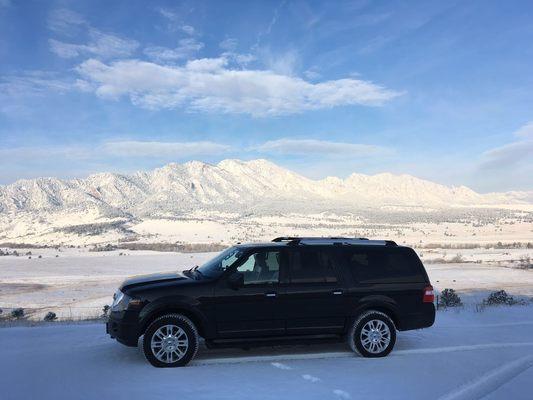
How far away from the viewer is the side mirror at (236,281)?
7.28 m

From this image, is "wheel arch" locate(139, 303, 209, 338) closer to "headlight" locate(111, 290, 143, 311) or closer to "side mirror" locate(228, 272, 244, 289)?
"headlight" locate(111, 290, 143, 311)

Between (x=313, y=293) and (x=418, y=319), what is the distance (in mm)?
1708

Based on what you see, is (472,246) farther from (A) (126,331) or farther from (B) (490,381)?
(A) (126,331)

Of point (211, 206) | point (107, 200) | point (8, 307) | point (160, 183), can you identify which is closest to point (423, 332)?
point (8, 307)

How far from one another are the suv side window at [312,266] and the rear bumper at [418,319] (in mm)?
1244

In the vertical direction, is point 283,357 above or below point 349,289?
below

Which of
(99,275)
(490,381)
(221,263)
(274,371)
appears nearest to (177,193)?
(99,275)

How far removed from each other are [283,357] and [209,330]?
116 centimetres

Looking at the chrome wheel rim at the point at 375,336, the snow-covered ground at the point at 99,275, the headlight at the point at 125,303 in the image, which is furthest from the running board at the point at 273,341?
the snow-covered ground at the point at 99,275

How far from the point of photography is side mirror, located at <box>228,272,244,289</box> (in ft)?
23.9

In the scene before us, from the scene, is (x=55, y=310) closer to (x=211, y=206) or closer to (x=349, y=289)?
(x=349, y=289)

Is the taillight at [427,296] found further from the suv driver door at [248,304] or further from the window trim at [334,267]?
the suv driver door at [248,304]

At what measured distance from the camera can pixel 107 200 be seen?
465ft

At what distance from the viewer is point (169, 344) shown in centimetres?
708
